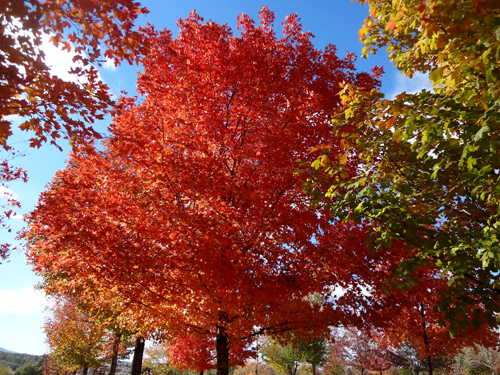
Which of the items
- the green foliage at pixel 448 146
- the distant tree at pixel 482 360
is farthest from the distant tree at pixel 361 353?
the green foliage at pixel 448 146

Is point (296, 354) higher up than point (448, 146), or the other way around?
point (448, 146)

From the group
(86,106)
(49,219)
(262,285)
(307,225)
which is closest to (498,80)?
(307,225)

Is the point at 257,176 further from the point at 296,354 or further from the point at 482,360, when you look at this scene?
the point at 482,360

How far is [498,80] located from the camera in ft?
9.73

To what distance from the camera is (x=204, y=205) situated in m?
6.71

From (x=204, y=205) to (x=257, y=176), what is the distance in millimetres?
1406

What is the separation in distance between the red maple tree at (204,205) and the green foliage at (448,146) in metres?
2.00

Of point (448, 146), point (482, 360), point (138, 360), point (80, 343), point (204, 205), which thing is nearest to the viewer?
point (448, 146)

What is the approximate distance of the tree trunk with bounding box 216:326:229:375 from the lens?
7818mm

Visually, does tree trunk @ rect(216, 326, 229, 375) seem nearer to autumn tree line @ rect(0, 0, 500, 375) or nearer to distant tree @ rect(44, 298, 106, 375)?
autumn tree line @ rect(0, 0, 500, 375)

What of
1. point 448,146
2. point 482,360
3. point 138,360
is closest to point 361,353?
point 482,360

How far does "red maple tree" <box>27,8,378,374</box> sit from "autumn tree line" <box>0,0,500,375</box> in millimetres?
44

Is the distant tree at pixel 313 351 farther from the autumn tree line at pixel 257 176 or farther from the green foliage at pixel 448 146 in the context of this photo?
the green foliage at pixel 448 146

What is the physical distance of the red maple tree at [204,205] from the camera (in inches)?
240
